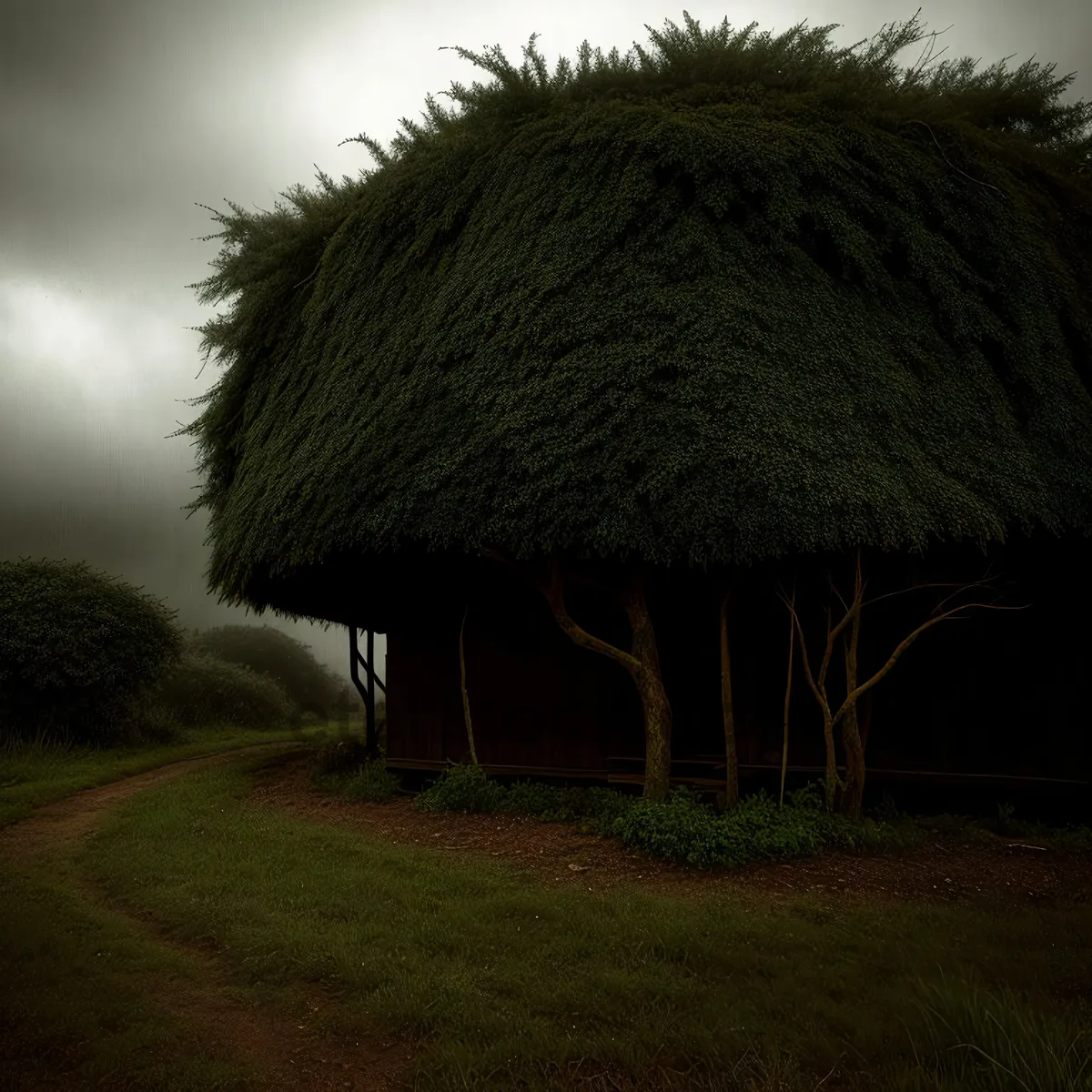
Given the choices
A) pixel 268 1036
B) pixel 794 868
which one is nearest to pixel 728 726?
pixel 794 868

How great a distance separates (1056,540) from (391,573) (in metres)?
8.83

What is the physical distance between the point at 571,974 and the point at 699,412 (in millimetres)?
5090

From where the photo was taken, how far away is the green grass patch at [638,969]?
339cm

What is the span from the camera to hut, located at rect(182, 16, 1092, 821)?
7.54 metres

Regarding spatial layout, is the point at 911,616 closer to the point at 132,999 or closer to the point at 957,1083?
the point at 957,1083

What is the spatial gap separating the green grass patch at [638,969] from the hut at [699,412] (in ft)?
9.62

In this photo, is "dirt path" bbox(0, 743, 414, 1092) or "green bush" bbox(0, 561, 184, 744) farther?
"green bush" bbox(0, 561, 184, 744)

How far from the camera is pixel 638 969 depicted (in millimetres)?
4305

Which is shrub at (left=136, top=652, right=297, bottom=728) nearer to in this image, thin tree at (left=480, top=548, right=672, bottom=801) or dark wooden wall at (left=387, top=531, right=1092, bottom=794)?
dark wooden wall at (left=387, top=531, right=1092, bottom=794)

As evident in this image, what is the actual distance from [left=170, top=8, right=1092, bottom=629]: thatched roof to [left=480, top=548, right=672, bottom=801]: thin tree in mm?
678

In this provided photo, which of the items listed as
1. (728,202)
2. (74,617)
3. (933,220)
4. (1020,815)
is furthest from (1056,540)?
(74,617)

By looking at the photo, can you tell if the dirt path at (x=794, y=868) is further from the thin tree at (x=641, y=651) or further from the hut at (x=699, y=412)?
the hut at (x=699, y=412)

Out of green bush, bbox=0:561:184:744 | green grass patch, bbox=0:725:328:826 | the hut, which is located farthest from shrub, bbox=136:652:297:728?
the hut

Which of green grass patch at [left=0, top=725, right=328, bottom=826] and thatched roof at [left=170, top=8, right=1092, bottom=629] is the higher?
thatched roof at [left=170, top=8, right=1092, bottom=629]
